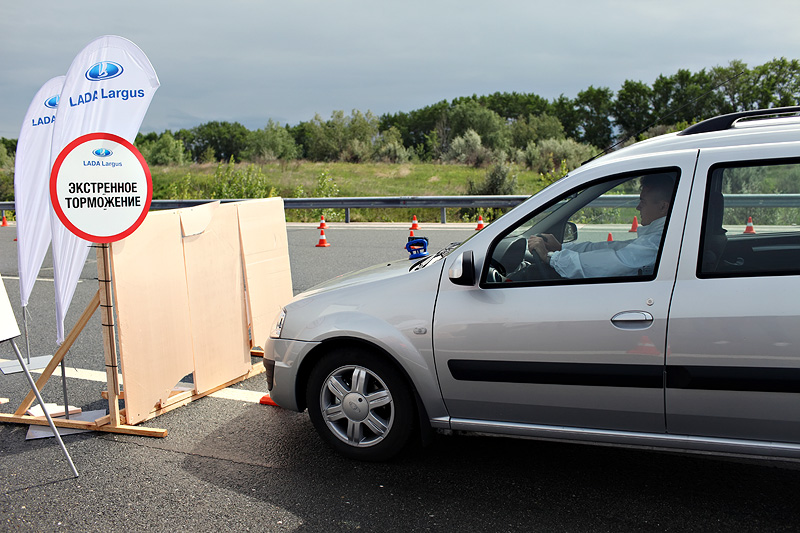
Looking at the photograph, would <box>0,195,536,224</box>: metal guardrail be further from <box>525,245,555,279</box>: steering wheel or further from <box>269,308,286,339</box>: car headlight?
<box>525,245,555,279</box>: steering wheel

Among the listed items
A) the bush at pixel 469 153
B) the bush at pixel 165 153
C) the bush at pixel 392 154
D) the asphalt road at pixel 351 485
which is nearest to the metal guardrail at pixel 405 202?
the asphalt road at pixel 351 485

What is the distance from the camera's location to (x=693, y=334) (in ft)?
10.0

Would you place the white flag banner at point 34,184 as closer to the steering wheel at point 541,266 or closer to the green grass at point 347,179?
the steering wheel at point 541,266

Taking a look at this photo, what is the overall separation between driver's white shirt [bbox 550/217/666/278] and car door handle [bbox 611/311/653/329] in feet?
0.72

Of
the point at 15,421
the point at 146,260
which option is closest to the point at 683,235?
the point at 146,260

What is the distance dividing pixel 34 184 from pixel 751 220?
599 cm

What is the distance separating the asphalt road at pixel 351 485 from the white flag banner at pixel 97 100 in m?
1.68

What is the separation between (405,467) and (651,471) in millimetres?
1315

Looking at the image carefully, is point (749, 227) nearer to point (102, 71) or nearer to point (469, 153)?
point (102, 71)

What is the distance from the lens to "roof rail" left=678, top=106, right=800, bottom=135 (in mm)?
3496

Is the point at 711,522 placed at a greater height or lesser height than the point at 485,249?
lesser

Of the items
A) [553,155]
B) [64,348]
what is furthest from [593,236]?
[553,155]

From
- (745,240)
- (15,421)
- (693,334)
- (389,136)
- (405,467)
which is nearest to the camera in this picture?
(693,334)

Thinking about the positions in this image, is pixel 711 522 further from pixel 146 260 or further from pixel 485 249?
pixel 146 260
